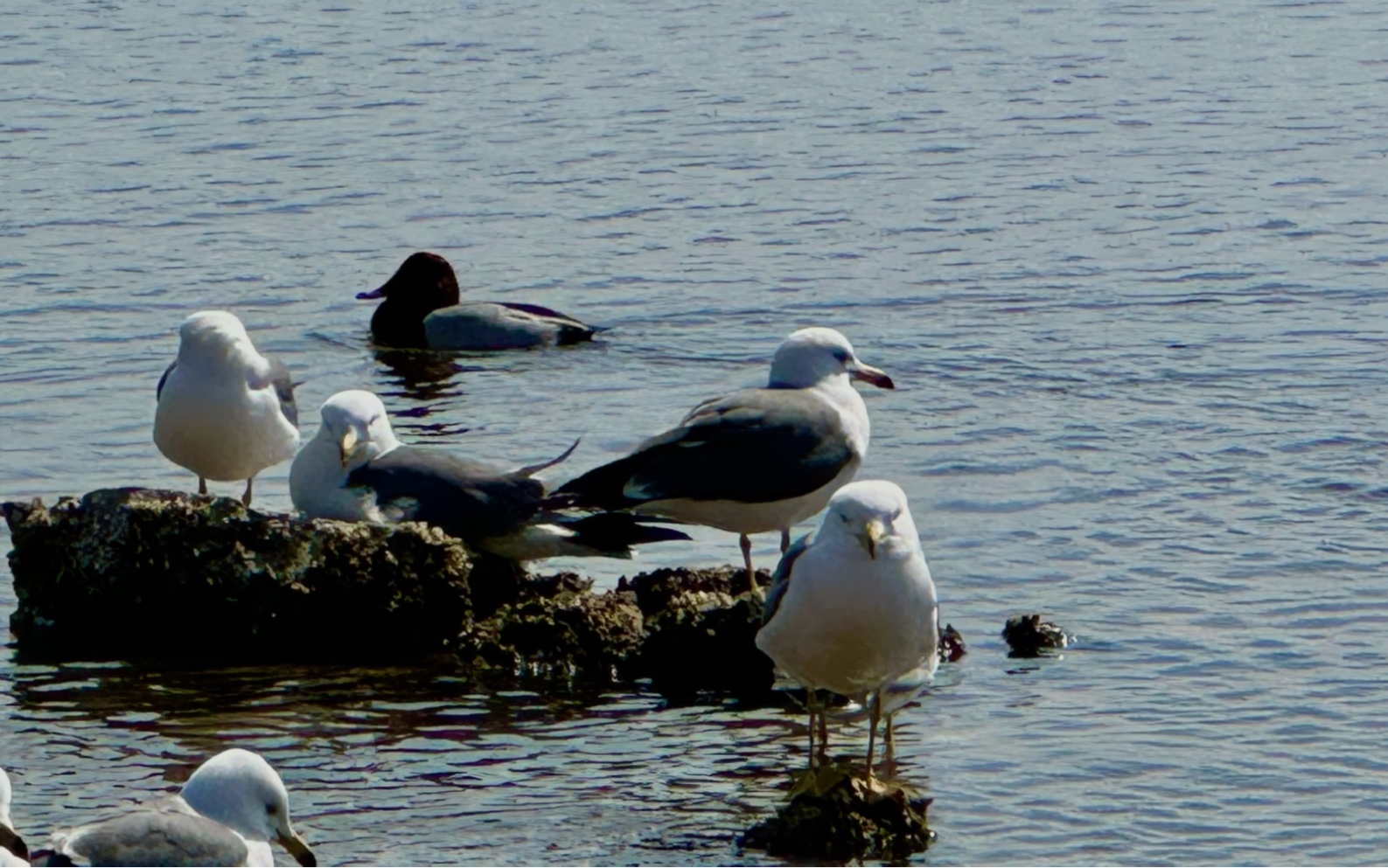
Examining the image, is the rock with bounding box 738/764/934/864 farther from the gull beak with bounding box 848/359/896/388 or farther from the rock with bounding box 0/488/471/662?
the gull beak with bounding box 848/359/896/388

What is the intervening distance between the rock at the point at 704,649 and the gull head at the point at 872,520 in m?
1.65

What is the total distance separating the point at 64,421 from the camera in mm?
12695

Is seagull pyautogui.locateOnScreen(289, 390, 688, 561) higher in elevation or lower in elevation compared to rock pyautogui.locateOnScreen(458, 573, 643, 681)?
higher

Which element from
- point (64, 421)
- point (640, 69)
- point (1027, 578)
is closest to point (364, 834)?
point (1027, 578)

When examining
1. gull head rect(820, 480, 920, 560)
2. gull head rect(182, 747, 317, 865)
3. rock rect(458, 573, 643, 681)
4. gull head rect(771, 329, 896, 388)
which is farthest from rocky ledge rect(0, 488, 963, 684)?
gull head rect(182, 747, 317, 865)

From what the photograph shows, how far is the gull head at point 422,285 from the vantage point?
51.0 feet

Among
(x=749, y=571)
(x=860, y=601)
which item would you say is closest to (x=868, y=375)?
(x=749, y=571)

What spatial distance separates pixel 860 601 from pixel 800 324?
7.92 metres

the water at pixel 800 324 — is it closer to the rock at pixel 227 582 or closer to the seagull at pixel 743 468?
the rock at pixel 227 582

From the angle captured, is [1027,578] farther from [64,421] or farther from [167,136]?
[167,136]

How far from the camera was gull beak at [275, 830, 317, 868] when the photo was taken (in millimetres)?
6371

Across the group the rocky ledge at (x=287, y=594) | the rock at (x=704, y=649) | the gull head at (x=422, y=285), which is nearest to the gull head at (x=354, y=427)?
the rocky ledge at (x=287, y=594)

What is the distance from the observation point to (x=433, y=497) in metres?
9.25

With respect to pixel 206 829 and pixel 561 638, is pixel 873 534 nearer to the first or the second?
pixel 206 829
